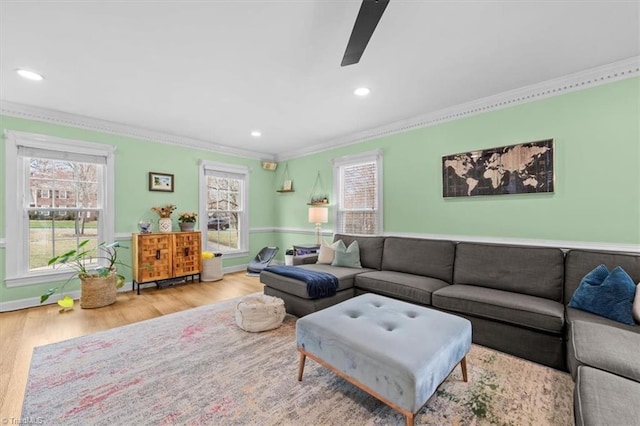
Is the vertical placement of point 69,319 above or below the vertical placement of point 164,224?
below

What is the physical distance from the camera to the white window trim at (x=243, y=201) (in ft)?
16.7

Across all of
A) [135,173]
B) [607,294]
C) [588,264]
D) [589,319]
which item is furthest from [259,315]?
[135,173]

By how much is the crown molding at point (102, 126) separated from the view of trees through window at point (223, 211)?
1.93 feet

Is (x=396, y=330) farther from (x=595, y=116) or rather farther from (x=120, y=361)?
(x=595, y=116)

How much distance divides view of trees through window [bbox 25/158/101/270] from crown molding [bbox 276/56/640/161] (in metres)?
4.19

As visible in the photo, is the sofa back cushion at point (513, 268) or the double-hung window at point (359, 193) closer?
the sofa back cushion at point (513, 268)

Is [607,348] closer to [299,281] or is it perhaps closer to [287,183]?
[299,281]

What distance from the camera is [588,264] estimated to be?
239 centimetres

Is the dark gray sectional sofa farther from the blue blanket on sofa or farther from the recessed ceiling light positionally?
the recessed ceiling light

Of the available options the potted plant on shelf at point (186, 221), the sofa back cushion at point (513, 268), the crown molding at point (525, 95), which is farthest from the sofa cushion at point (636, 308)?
the potted plant on shelf at point (186, 221)

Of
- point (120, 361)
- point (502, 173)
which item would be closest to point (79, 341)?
point (120, 361)

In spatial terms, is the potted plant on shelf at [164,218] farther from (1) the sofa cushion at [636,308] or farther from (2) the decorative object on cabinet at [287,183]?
(1) the sofa cushion at [636,308]

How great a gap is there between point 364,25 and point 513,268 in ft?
8.47

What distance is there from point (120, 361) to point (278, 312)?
4.42 feet
